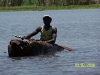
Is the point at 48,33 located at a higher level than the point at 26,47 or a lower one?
higher

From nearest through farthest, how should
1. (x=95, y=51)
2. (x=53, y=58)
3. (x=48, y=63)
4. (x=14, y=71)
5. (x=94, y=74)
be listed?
(x=94, y=74)
(x=14, y=71)
(x=48, y=63)
(x=53, y=58)
(x=95, y=51)

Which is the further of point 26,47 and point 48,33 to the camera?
point 48,33

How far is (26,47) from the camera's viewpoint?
12031 millimetres

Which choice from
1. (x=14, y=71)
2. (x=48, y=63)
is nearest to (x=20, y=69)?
(x=14, y=71)

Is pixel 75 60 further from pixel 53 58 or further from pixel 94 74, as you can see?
pixel 94 74

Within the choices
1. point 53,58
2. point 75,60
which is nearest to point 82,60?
point 75,60

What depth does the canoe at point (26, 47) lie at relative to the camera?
39.1ft

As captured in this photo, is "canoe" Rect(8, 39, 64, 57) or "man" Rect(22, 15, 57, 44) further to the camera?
"man" Rect(22, 15, 57, 44)

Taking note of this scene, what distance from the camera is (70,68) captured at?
1023 cm

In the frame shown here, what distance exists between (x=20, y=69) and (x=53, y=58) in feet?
6.45

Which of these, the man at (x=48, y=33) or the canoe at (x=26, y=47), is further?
the man at (x=48, y=33)

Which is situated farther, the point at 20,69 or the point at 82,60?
the point at 82,60

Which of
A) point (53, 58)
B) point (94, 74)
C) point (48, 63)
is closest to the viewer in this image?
point (94, 74)

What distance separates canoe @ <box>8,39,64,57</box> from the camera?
11906 mm
